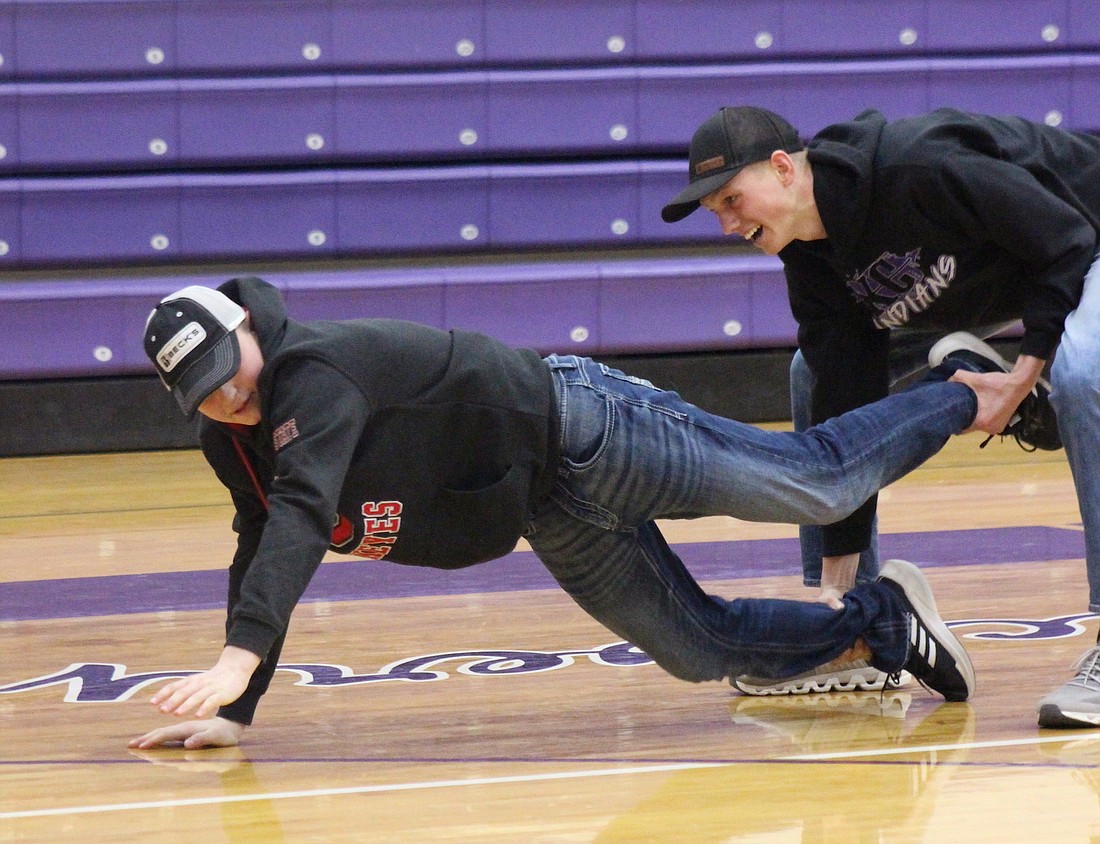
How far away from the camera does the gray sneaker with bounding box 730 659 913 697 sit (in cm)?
201

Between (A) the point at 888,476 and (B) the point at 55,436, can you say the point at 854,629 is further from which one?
(B) the point at 55,436

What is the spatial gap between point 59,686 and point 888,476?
3.78 feet

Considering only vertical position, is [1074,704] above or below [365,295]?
below

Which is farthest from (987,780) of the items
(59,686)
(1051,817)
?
(59,686)

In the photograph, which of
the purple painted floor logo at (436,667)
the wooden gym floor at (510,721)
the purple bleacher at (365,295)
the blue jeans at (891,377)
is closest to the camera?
the wooden gym floor at (510,721)

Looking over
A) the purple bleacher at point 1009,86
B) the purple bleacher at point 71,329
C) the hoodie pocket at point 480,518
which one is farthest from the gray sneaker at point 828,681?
the purple bleacher at point 1009,86

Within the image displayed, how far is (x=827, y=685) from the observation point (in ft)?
6.68

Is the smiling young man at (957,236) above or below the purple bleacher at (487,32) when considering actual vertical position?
below

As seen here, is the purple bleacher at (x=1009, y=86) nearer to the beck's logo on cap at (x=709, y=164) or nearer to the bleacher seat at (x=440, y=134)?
the bleacher seat at (x=440, y=134)

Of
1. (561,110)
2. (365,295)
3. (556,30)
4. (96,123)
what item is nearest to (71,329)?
(96,123)

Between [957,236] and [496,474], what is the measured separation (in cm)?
67

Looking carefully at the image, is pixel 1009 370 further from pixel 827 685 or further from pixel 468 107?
pixel 468 107

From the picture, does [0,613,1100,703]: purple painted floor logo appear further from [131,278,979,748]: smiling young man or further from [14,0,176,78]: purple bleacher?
[14,0,176,78]: purple bleacher

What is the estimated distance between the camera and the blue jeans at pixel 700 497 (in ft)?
5.65
